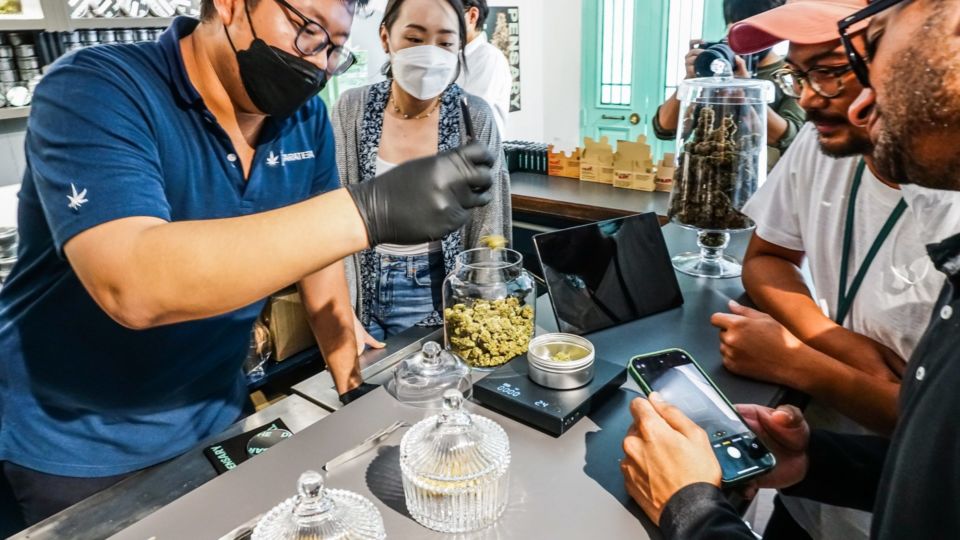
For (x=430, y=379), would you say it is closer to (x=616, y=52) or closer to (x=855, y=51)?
(x=855, y=51)

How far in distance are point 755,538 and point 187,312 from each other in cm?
74

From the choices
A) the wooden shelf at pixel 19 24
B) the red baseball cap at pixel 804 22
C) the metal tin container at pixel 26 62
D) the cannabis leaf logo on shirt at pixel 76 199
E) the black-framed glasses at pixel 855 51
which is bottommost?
the cannabis leaf logo on shirt at pixel 76 199

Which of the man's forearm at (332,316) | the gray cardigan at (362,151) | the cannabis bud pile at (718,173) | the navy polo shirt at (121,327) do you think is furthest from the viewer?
the gray cardigan at (362,151)

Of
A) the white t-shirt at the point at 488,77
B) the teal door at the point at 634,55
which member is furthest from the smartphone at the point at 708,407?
the teal door at the point at 634,55

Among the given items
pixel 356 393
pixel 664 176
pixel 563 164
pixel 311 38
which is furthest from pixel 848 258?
pixel 563 164

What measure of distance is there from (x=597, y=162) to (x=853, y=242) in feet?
5.89

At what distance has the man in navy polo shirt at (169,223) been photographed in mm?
752

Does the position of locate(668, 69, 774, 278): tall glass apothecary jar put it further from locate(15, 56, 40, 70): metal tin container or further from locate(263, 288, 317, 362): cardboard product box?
locate(15, 56, 40, 70): metal tin container

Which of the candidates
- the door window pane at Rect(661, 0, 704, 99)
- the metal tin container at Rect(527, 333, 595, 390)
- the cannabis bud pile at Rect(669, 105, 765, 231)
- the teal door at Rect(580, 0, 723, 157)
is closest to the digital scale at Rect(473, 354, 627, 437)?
the metal tin container at Rect(527, 333, 595, 390)

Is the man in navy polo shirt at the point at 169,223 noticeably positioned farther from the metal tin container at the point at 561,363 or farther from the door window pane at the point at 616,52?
the door window pane at the point at 616,52

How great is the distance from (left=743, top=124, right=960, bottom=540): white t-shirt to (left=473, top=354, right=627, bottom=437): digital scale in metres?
0.54

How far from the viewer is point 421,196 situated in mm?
832

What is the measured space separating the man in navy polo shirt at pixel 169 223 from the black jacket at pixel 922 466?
1.63 ft

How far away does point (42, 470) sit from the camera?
3.46ft
